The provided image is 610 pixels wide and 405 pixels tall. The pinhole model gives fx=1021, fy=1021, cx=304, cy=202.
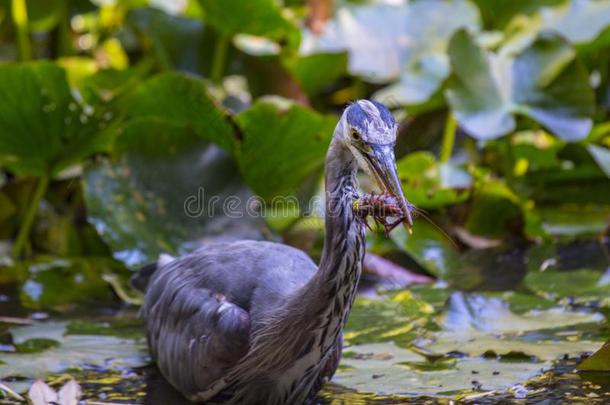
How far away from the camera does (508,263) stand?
5.08 meters

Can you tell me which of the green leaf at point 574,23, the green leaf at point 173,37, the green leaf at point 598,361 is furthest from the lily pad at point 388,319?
the green leaf at point 173,37

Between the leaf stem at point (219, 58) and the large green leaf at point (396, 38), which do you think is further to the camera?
the leaf stem at point (219, 58)

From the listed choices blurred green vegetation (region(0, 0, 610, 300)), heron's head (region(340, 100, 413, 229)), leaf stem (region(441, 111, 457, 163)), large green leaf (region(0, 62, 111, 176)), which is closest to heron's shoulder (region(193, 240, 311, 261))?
heron's head (region(340, 100, 413, 229))

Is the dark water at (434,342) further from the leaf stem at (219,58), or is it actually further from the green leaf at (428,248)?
the leaf stem at (219,58)

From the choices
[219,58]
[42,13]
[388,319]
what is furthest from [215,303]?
[42,13]

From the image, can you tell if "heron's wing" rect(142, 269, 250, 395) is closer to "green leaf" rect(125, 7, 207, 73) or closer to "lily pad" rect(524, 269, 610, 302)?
"lily pad" rect(524, 269, 610, 302)

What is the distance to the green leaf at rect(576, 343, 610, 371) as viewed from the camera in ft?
11.2

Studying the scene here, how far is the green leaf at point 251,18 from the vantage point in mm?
5461

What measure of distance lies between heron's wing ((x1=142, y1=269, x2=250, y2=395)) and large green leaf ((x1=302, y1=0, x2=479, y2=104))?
2481mm

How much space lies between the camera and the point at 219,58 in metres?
6.16

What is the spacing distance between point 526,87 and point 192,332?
275cm

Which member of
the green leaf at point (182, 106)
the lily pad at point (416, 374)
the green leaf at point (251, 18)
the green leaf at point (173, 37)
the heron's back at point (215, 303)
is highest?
the green leaf at point (173, 37)

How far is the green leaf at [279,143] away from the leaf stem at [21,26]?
2078 mm

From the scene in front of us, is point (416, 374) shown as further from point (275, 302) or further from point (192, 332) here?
point (192, 332)
